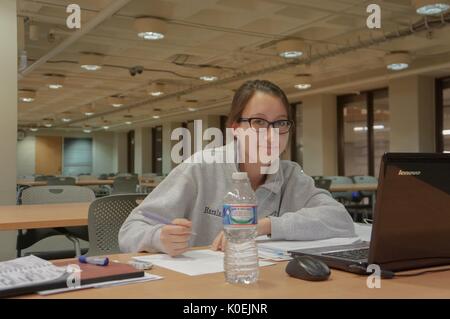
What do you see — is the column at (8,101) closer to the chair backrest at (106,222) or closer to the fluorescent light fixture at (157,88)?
the chair backrest at (106,222)

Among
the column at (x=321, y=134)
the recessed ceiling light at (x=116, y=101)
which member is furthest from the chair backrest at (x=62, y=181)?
the column at (x=321, y=134)

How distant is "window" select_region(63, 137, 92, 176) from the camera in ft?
69.3

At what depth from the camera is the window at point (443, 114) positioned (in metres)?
8.78

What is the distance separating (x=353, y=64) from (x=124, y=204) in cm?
670

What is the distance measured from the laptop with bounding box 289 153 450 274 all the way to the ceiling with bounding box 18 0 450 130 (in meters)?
4.23

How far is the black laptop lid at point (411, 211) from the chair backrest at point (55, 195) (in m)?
2.69

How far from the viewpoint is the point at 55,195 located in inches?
139

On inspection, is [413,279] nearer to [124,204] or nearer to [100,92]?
[124,204]

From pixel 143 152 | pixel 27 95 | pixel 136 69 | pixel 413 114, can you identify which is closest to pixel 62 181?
pixel 136 69

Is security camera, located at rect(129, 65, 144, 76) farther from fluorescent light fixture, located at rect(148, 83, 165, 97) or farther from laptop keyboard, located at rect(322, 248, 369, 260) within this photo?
laptop keyboard, located at rect(322, 248, 369, 260)

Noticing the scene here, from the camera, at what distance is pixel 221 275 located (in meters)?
1.10

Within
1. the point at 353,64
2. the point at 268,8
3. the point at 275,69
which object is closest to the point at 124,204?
the point at 268,8

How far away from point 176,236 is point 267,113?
524 mm

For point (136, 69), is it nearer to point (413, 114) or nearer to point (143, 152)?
point (413, 114)
